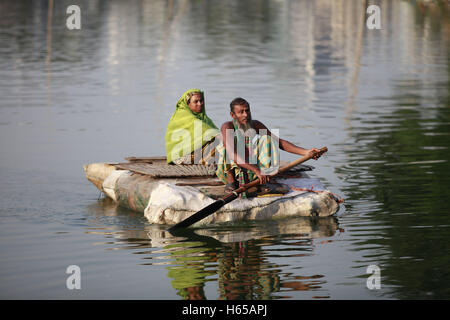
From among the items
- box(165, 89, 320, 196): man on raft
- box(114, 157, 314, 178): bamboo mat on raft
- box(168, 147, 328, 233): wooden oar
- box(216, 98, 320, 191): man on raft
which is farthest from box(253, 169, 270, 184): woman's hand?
box(114, 157, 314, 178): bamboo mat on raft

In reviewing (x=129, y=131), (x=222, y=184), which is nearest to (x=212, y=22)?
(x=129, y=131)

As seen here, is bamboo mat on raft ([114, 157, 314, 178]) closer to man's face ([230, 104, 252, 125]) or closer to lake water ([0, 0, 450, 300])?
lake water ([0, 0, 450, 300])

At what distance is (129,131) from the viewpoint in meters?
17.1

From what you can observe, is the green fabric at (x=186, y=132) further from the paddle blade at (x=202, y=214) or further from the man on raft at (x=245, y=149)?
the paddle blade at (x=202, y=214)

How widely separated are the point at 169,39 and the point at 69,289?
27081 millimetres

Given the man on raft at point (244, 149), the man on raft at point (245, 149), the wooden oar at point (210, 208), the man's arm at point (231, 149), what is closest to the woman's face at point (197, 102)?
the man on raft at point (245, 149)

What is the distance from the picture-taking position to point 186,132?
11727mm

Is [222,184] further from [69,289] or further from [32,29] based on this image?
[32,29]

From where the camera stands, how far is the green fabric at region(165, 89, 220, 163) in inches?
459

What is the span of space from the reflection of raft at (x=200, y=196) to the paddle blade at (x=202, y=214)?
221 millimetres

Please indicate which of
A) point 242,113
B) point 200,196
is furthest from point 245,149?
point 200,196

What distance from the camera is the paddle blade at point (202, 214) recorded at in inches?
407

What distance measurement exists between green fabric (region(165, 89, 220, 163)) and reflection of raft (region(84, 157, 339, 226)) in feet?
0.74

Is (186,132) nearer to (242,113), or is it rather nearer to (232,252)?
(242,113)
